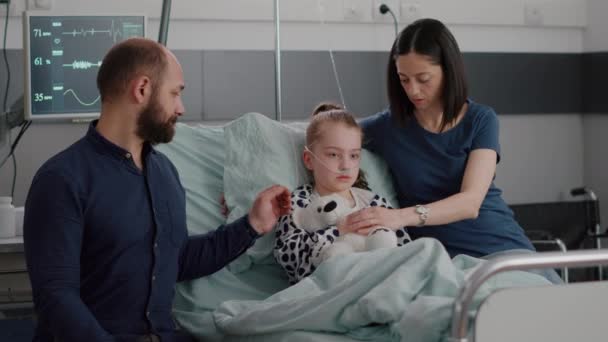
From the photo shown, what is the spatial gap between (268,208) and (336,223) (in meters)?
0.22

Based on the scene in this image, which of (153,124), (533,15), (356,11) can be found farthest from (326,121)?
(533,15)

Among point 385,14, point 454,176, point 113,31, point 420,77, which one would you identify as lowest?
point 454,176

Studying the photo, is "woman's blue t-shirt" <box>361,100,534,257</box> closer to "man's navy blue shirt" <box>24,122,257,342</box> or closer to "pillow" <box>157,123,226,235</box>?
"pillow" <box>157,123,226,235</box>

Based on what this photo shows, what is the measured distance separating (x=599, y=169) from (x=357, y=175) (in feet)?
8.51

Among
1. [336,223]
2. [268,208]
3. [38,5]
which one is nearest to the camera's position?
[268,208]

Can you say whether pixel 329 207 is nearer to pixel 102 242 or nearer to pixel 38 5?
pixel 102 242

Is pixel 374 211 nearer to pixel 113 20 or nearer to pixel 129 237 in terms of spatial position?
pixel 129 237

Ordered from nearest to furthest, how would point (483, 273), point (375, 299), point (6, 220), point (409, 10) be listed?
1. point (483, 273)
2. point (375, 299)
3. point (6, 220)
4. point (409, 10)

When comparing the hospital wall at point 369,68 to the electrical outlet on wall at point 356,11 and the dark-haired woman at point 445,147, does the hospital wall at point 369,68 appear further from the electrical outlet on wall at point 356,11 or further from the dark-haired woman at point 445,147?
the dark-haired woman at point 445,147

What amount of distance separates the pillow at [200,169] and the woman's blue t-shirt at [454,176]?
54cm

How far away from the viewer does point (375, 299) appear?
1995mm

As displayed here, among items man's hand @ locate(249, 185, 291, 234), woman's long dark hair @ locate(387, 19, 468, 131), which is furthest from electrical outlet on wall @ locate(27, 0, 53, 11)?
man's hand @ locate(249, 185, 291, 234)

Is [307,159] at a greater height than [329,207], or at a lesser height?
greater

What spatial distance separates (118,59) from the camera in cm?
226
